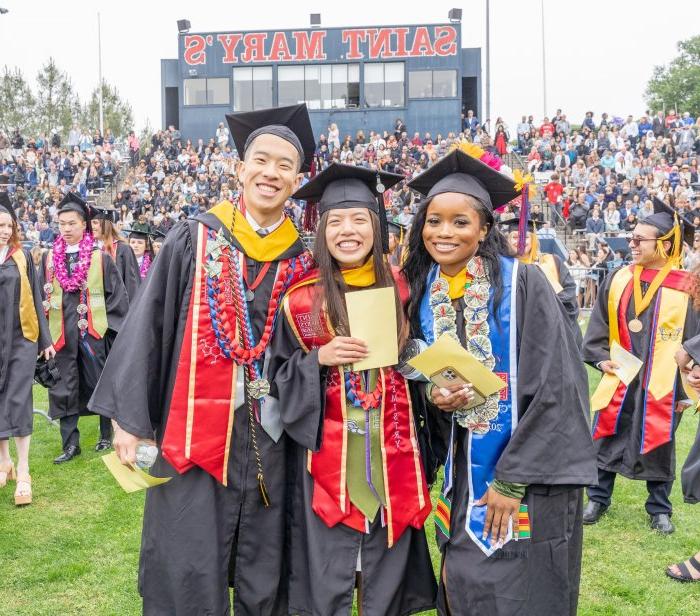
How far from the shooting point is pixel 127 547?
4.68m

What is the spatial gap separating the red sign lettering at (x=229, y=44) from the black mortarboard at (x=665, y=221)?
3186 cm

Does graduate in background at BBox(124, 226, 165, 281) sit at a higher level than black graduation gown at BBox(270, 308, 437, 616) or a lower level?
higher

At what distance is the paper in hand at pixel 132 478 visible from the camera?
2.88 metres

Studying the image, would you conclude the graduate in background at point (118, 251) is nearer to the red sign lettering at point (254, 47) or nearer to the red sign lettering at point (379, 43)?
the red sign lettering at point (379, 43)

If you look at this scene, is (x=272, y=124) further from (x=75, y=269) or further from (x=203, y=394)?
(x=75, y=269)

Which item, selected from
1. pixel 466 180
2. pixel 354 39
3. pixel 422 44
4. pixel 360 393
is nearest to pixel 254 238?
pixel 360 393

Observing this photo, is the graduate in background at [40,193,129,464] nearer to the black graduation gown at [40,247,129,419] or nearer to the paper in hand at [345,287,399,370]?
the black graduation gown at [40,247,129,419]

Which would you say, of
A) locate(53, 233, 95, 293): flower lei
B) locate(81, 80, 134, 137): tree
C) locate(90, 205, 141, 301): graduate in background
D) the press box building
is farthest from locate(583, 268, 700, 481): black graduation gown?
locate(81, 80, 134, 137): tree

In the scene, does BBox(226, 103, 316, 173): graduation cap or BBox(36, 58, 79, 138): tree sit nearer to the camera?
BBox(226, 103, 316, 173): graduation cap

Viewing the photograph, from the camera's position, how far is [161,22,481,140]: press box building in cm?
3338

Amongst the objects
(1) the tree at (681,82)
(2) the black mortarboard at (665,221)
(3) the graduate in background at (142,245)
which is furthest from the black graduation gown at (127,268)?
(1) the tree at (681,82)

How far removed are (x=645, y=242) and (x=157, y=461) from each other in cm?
357

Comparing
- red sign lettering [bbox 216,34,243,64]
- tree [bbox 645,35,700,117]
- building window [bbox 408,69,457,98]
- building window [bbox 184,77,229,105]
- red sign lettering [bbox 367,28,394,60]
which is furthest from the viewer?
tree [bbox 645,35,700,117]

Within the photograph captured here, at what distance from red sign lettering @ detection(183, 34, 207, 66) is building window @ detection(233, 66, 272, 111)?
1650 millimetres
